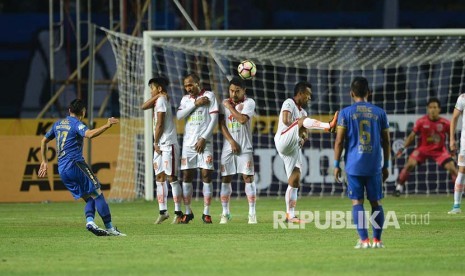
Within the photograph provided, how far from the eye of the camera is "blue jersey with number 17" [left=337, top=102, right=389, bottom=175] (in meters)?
11.6

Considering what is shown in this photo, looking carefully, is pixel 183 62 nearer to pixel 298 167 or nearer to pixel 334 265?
pixel 298 167

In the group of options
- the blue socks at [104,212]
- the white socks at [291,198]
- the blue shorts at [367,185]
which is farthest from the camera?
the white socks at [291,198]

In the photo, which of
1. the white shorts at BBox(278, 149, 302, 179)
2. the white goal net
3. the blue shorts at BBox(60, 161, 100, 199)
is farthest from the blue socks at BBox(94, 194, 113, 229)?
the white goal net

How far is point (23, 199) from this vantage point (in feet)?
77.7

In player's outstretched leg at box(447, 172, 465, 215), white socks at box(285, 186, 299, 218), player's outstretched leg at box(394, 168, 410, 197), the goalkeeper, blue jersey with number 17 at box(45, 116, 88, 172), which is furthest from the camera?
player's outstretched leg at box(394, 168, 410, 197)

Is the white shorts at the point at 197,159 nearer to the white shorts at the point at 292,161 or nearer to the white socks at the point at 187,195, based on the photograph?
the white socks at the point at 187,195

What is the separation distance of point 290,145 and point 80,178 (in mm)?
3285

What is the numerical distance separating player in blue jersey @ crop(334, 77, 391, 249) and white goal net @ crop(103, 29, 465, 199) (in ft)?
34.4

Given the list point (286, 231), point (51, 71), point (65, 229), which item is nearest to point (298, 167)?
point (286, 231)

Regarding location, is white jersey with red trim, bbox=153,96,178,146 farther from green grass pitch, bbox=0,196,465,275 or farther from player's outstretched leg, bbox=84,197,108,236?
player's outstretched leg, bbox=84,197,108,236

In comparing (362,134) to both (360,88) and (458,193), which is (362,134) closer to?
(360,88)

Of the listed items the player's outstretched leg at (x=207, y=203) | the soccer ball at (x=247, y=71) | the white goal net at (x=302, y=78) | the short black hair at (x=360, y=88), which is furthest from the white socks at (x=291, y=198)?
the white goal net at (x=302, y=78)

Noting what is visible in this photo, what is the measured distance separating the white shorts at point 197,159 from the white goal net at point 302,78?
17.2ft

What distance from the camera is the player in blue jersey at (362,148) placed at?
11.6 meters
